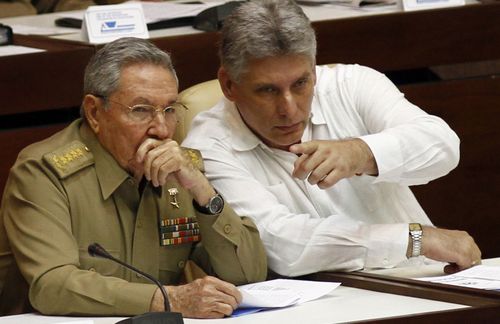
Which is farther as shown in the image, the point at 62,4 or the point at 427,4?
the point at 62,4

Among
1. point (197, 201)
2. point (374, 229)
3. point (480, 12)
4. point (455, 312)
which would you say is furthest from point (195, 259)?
point (480, 12)

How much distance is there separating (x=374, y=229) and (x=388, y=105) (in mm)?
403

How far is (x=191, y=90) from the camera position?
348 centimetres

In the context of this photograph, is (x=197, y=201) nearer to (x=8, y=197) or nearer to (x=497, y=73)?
(x=8, y=197)

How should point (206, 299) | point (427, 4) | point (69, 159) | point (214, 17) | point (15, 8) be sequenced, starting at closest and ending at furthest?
point (206, 299)
point (69, 159)
point (214, 17)
point (427, 4)
point (15, 8)

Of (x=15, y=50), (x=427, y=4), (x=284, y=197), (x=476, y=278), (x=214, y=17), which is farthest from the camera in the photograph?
(x=427, y=4)

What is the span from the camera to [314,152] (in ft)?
9.88

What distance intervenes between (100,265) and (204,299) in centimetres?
38

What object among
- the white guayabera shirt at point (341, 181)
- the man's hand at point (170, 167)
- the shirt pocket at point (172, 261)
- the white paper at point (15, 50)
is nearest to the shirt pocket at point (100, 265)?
the shirt pocket at point (172, 261)

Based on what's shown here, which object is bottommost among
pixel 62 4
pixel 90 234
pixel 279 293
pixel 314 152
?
pixel 62 4

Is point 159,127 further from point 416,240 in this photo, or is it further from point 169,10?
point 169,10

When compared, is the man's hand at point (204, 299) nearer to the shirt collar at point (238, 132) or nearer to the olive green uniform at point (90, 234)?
the olive green uniform at point (90, 234)

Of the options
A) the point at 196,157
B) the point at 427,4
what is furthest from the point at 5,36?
the point at 427,4

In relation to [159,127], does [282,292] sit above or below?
below
